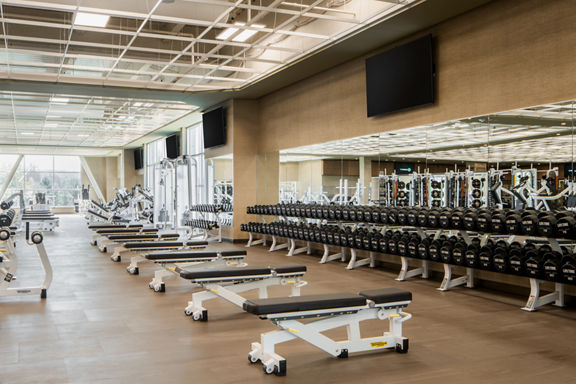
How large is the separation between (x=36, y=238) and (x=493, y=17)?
5.49 m

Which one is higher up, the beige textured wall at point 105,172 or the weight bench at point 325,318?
the beige textured wall at point 105,172

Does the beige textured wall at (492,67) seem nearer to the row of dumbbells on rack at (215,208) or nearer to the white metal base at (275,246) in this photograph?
the white metal base at (275,246)

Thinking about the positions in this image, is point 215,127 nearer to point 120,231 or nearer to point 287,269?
point 120,231

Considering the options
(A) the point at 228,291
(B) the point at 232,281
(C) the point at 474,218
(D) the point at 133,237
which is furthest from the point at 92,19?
(C) the point at 474,218

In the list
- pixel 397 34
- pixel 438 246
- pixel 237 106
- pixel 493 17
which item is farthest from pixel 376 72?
pixel 237 106

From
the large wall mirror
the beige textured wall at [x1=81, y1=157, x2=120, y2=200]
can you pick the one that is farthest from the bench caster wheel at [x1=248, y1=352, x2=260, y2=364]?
the beige textured wall at [x1=81, y1=157, x2=120, y2=200]

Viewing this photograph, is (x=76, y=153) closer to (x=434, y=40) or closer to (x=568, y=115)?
(x=434, y=40)

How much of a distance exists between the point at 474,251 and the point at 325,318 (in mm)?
2548

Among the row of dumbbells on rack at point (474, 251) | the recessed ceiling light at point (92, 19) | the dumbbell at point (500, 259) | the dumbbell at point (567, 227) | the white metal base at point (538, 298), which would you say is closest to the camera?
the dumbbell at point (567, 227)

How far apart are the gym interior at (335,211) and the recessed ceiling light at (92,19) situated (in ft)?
0.15

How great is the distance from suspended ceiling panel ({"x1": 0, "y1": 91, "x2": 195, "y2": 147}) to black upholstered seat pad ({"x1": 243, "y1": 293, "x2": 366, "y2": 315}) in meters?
9.83

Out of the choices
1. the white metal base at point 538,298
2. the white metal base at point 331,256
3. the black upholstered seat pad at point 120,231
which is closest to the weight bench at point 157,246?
the black upholstered seat pad at point 120,231

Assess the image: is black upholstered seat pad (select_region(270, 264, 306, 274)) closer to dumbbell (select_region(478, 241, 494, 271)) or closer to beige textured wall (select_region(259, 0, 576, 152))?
dumbbell (select_region(478, 241, 494, 271))

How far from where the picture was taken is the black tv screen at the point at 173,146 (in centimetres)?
1741
